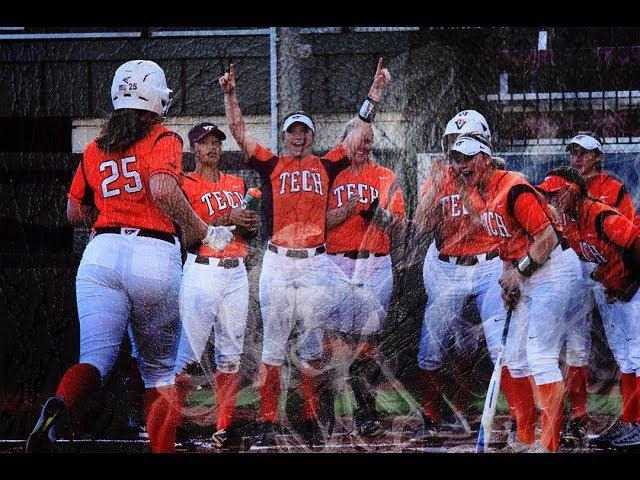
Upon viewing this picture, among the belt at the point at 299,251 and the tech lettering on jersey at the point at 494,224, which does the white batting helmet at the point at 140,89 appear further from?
the tech lettering on jersey at the point at 494,224

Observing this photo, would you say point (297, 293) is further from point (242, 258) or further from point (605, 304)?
point (605, 304)

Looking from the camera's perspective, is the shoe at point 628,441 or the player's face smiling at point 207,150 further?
the shoe at point 628,441

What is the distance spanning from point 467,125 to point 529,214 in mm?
483

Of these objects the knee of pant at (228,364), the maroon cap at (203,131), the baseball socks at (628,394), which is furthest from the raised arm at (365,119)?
the baseball socks at (628,394)

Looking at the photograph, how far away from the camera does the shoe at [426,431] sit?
3885 mm

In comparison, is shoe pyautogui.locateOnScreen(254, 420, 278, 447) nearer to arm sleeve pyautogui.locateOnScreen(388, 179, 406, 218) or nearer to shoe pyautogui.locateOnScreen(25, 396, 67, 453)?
shoe pyautogui.locateOnScreen(25, 396, 67, 453)

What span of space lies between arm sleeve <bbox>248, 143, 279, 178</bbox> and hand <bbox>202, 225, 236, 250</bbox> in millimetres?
279

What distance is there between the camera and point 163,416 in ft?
12.6

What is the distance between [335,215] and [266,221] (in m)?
0.31

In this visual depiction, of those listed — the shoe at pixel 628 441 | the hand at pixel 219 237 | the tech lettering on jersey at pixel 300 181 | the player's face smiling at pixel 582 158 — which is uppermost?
the player's face smiling at pixel 582 158

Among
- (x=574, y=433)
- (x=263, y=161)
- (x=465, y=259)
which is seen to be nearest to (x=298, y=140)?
(x=263, y=161)

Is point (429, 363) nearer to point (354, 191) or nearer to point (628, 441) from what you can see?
point (354, 191)

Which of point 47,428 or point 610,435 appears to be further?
point 610,435

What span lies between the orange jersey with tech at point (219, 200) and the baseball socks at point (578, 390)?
1.56 metres
